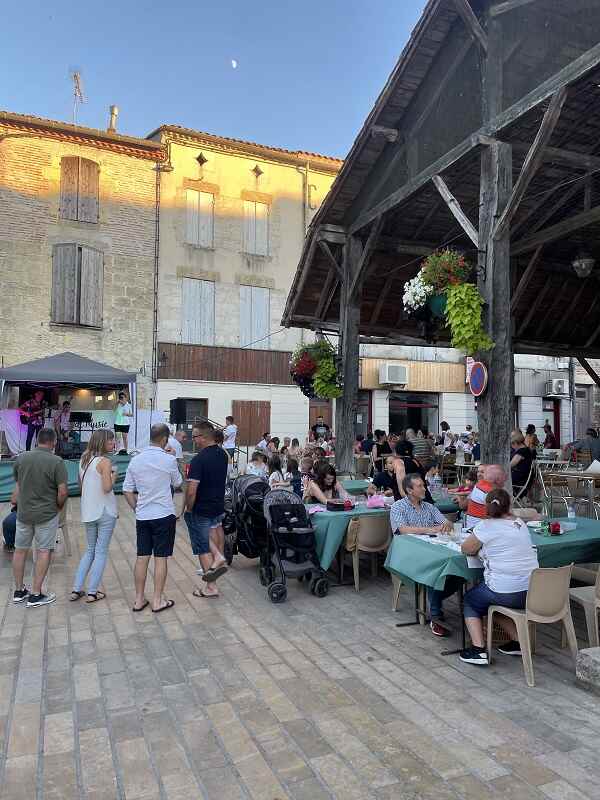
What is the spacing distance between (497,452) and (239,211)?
16907mm

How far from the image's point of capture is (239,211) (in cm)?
2055

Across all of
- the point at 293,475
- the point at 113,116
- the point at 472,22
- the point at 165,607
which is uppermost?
the point at 113,116

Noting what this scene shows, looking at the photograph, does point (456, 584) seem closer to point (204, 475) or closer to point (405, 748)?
point (405, 748)

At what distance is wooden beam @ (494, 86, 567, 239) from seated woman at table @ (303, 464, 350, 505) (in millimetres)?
3047

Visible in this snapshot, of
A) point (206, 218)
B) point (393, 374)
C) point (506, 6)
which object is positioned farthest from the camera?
point (393, 374)

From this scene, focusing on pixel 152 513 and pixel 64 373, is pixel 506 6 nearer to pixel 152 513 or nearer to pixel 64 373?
pixel 152 513

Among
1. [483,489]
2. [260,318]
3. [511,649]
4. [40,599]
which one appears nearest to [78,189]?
[260,318]

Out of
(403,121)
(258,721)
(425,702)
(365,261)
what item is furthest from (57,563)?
(403,121)

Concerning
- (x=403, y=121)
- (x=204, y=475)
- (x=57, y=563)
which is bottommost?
(x=57, y=563)

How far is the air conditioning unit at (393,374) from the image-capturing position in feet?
71.8

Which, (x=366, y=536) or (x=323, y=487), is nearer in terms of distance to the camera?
(x=366, y=536)

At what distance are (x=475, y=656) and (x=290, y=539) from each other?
2063 mm

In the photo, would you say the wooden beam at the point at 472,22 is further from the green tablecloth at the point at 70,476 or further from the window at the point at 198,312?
the window at the point at 198,312

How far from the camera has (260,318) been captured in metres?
20.8
